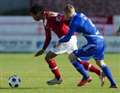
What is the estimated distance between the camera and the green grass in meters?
13.3

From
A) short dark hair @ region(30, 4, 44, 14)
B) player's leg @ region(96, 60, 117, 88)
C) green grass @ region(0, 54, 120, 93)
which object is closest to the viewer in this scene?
green grass @ region(0, 54, 120, 93)

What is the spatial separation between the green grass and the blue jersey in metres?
0.98

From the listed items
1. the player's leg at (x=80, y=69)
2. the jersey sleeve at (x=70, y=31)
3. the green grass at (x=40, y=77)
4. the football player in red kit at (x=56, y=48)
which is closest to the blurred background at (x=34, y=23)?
the green grass at (x=40, y=77)

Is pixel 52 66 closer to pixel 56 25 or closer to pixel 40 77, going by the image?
pixel 56 25

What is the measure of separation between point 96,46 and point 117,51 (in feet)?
48.2

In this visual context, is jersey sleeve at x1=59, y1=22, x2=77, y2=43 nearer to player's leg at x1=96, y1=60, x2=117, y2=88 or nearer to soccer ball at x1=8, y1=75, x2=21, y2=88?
player's leg at x1=96, y1=60, x2=117, y2=88

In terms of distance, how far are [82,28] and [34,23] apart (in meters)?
16.1

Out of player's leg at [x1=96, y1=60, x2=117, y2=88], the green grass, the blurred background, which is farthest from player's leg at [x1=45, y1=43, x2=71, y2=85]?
the blurred background

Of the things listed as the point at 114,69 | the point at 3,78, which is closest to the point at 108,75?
the point at 3,78

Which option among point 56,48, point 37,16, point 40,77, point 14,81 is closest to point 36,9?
point 37,16

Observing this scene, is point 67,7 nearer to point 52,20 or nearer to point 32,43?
point 52,20

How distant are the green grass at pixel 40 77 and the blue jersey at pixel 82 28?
3.22ft

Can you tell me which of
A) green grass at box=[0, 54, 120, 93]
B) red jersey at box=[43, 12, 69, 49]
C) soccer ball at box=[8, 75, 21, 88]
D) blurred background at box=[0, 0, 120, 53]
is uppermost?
red jersey at box=[43, 12, 69, 49]

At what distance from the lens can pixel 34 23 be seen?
97.0 feet
